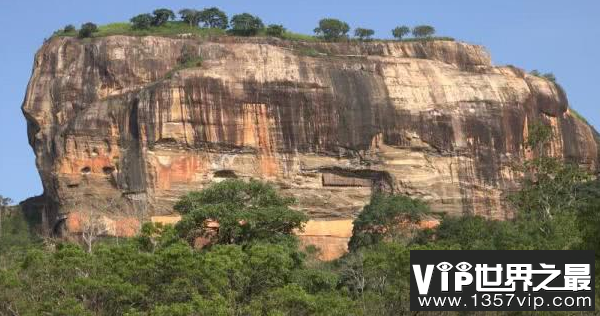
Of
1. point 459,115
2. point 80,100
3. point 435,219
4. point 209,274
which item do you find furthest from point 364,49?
point 209,274

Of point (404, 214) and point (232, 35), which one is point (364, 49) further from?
point (404, 214)

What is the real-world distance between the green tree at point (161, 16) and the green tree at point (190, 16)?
35.9 inches

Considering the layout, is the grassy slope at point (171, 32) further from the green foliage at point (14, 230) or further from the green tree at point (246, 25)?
the green foliage at point (14, 230)

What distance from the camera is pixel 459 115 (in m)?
52.1

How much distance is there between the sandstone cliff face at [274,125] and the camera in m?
48.7

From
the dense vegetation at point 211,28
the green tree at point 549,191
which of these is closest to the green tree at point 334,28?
the dense vegetation at point 211,28

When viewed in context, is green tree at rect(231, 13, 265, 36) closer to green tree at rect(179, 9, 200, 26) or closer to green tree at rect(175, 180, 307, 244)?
green tree at rect(179, 9, 200, 26)

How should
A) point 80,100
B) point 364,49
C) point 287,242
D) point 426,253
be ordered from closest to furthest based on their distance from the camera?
point 426,253 < point 287,242 < point 80,100 < point 364,49

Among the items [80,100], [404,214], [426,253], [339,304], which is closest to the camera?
[426,253]

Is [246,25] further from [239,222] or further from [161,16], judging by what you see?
[239,222]

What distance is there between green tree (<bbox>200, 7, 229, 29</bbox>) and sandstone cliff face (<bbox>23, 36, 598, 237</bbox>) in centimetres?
423

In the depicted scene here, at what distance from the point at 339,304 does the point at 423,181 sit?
88.6 ft

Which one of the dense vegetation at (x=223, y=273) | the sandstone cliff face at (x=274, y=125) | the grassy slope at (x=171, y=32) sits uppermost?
the grassy slope at (x=171, y=32)

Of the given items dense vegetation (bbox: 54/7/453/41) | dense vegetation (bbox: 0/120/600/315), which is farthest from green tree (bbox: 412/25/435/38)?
dense vegetation (bbox: 0/120/600/315)
